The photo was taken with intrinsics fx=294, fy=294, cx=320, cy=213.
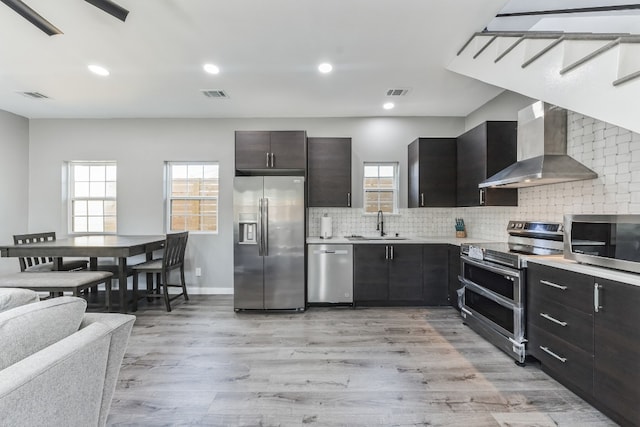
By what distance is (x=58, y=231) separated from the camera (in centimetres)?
459

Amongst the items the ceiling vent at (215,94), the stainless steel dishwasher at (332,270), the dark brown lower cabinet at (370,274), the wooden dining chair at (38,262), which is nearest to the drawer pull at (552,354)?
the dark brown lower cabinet at (370,274)

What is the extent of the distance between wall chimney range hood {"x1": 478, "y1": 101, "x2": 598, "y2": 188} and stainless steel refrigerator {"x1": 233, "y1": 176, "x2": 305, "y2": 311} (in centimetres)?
230

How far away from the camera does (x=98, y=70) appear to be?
3072 mm

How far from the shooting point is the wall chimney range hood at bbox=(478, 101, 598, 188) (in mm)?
2471

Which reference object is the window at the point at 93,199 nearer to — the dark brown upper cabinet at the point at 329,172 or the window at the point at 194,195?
the window at the point at 194,195

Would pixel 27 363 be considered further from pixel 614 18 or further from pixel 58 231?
pixel 58 231

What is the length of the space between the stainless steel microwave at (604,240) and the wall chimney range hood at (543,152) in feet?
1.64

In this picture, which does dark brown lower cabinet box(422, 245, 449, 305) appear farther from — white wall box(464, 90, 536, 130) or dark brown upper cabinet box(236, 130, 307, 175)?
dark brown upper cabinet box(236, 130, 307, 175)

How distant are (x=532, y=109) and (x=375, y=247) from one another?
2200 millimetres

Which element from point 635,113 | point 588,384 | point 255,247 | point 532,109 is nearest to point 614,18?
point 532,109

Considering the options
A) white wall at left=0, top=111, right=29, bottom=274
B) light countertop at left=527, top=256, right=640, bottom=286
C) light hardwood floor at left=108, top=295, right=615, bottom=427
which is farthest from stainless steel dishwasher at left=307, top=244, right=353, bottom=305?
white wall at left=0, top=111, right=29, bottom=274

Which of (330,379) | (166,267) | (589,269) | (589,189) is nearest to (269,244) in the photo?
(166,267)

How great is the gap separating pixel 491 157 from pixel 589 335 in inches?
78.1

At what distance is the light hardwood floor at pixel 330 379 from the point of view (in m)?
1.83
